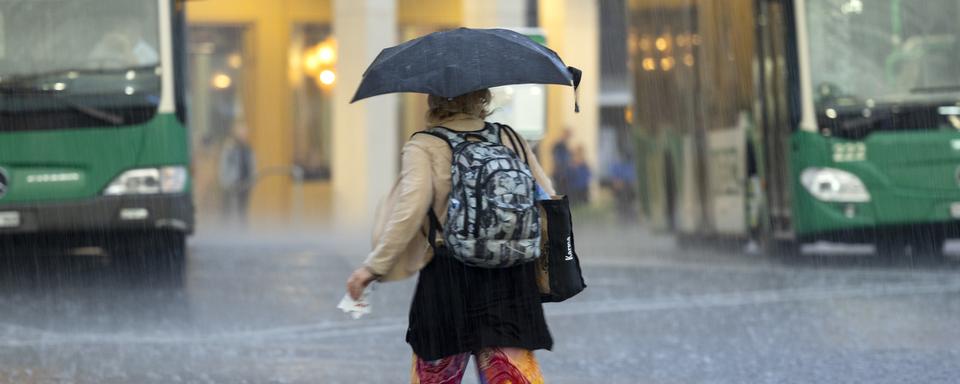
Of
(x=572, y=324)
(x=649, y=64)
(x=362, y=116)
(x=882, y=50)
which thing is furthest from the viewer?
(x=362, y=116)

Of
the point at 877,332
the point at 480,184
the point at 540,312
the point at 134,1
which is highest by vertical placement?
the point at 134,1

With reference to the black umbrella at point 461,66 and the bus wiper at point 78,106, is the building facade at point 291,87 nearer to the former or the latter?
the bus wiper at point 78,106

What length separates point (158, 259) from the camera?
14.6 meters

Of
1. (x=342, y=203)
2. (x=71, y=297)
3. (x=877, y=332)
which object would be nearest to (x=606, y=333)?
(x=877, y=332)

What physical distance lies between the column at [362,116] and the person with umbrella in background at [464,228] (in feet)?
71.3

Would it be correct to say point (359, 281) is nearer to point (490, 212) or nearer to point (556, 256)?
point (490, 212)

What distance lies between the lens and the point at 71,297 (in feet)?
41.5

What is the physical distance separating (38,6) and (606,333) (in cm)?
546

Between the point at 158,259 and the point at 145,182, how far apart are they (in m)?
2.08

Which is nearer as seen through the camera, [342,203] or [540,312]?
[540,312]

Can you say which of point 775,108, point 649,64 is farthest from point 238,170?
point 775,108

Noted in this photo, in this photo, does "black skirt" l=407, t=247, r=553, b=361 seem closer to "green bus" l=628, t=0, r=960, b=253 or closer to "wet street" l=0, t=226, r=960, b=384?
"wet street" l=0, t=226, r=960, b=384

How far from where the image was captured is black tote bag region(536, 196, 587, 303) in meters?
5.02

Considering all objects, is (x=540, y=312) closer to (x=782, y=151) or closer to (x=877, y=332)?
(x=877, y=332)
